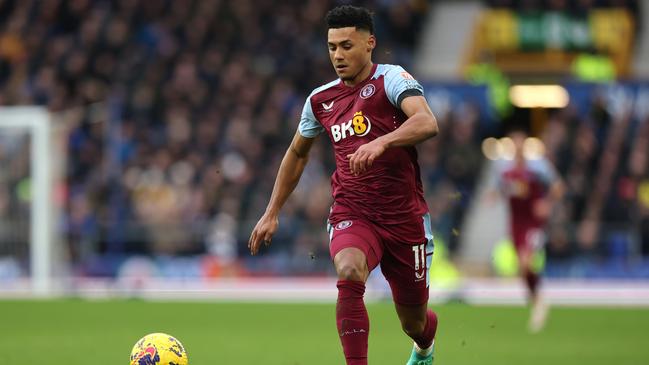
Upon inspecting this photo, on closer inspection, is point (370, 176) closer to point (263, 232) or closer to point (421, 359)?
point (263, 232)

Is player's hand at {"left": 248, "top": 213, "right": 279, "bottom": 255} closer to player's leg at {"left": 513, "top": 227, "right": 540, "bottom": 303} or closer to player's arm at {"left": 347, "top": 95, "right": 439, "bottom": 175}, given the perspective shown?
player's arm at {"left": 347, "top": 95, "right": 439, "bottom": 175}

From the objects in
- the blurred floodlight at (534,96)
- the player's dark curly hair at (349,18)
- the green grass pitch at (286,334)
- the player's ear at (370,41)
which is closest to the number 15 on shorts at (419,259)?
the player's ear at (370,41)

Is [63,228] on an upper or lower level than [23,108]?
lower

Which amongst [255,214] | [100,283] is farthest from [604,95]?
[100,283]

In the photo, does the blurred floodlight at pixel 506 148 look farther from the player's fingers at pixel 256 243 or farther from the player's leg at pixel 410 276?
the player's fingers at pixel 256 243

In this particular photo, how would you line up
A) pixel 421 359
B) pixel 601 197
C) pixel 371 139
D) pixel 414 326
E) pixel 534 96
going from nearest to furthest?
pixel 371 139 → pixel 414 326 → pixel 421 359 → pixel 601 197 → pixel 534 96

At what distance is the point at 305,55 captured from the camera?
2411cm

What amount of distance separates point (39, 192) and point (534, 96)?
1019 cm

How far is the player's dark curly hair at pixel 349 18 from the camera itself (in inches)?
299

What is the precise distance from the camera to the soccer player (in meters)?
7.51

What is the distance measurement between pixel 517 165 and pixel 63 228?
9.56 metres

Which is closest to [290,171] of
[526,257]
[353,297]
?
[353,297]

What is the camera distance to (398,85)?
747cm

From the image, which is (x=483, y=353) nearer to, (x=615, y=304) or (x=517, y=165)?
(x=517, y=165)
